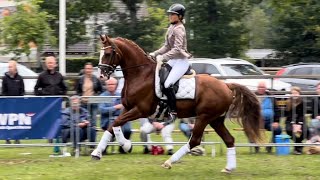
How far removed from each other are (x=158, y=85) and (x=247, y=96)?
161 cm

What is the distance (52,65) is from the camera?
15.3 m

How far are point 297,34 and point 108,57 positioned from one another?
3570 centimetres

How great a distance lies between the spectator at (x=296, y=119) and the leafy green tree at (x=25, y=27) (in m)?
19.7

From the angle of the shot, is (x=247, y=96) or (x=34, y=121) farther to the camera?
(x=34, y=121)

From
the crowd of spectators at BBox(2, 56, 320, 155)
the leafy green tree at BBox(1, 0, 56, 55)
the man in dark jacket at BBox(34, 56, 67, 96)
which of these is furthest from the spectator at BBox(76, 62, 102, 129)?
the leafy green tree at BBox(1, 0, 56, 55)

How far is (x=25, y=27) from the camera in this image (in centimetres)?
3216

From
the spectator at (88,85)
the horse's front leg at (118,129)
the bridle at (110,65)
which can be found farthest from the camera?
the spectator at (88,85)

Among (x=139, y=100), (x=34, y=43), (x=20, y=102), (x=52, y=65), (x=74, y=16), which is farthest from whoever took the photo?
(x=74, y=16)

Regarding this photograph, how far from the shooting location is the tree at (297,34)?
4253cm

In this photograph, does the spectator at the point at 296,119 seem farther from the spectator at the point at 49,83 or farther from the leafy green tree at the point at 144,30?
the leafy green tree at the point at 144,30

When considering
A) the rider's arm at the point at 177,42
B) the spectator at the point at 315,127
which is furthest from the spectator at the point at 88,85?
the spectator at the point at 315,127

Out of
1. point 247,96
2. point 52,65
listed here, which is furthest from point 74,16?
point 247,96

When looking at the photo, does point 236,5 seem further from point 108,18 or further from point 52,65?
point 52,65

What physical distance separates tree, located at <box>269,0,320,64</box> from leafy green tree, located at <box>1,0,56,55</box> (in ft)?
50.8
